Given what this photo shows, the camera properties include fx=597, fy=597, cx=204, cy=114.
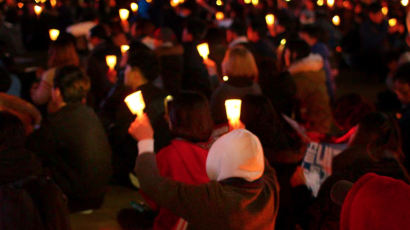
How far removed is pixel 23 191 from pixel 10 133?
393 millimetres

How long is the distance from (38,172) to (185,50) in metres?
4.32

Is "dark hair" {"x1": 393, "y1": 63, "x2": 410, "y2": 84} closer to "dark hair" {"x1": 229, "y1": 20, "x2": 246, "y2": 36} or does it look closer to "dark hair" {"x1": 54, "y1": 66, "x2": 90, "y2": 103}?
"dark hair" {"x1": 54, "y1": 66, "x2": 90, "y2": 103}

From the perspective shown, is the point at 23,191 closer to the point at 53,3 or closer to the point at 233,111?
the point at 233,111

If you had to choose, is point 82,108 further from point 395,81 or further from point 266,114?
point 395,81

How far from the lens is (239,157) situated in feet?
8.55

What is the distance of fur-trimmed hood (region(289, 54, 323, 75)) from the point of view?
6145 millimetres

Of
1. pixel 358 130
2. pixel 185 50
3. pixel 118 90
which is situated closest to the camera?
pixel 358 130

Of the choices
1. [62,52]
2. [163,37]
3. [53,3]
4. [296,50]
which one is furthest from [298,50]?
[53,3]

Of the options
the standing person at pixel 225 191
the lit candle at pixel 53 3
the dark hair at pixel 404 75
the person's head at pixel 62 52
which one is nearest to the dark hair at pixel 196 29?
the person's head at pixel 62 52

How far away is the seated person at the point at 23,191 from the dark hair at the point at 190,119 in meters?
0.74

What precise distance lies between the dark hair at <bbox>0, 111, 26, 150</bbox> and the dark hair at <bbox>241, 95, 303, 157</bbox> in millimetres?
1544

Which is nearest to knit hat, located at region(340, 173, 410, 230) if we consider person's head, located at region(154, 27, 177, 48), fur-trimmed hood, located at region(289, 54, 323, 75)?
fur-trimmed hood, located at region(289, 54, 323, 75)

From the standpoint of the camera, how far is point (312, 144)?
432 centimetres

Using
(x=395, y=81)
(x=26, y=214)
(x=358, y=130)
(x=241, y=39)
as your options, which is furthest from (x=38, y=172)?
(x=241, y=39)
